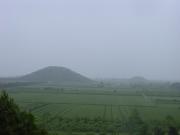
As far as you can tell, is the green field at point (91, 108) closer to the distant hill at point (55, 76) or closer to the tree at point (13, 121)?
the tree at point (13, 121)

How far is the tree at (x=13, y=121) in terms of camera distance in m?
13.0

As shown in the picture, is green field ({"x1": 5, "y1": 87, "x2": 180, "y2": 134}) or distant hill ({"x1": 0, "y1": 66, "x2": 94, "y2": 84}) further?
distant hill ({"x1": 0, "y1": 66, "x2": 94, "y2": 84})

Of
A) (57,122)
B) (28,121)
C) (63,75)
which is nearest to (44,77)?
(63,75)

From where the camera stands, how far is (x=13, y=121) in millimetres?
13234

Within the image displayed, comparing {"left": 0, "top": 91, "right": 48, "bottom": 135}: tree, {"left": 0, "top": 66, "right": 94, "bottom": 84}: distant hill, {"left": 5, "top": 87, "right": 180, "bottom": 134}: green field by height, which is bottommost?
{"left": 5, "top": 87, "right": 180, "bottom": 134}: green field

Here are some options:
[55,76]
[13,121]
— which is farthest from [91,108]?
[55,76]

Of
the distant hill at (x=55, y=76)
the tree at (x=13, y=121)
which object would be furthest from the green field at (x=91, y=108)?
the distant hill at (x=55, y=76)

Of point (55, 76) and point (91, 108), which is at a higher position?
point (55, 76)

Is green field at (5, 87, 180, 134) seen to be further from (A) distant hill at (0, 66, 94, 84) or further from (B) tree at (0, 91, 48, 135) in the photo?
(A) distant hill at (0, 66, 94, 84)

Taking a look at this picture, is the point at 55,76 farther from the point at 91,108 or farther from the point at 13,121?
the point at 13,121

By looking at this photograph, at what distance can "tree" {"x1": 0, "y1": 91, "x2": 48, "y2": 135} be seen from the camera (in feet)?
42.5

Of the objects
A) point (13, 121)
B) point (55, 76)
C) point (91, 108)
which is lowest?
point (91, 108)

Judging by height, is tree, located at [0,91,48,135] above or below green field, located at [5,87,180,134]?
above

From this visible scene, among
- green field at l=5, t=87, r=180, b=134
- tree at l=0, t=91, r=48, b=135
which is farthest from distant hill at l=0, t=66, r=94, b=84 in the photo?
tree at l=0, t=91, r=48, b=135
